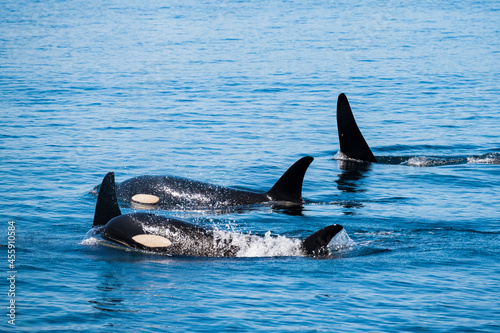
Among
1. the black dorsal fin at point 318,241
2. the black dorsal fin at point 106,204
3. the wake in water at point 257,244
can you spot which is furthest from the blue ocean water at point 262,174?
the black dorsal fin at point 106,204

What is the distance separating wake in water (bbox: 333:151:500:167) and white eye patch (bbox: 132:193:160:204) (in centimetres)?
606

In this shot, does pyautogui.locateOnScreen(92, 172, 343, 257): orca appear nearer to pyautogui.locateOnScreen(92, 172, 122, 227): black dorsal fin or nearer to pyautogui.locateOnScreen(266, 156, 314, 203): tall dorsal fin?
pyautogui.locateOnScreen(92, 172, 122, 227): black dorsal fin

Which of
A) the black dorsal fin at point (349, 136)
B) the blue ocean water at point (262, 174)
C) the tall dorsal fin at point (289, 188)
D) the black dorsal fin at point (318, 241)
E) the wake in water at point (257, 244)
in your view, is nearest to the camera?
the blue ocean water at point (262, 174)

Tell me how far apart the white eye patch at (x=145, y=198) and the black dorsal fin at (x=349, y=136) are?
5549 mm

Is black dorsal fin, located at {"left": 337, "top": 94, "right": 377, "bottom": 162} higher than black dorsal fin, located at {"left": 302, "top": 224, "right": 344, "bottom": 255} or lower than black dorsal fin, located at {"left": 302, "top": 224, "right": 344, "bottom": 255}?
higher

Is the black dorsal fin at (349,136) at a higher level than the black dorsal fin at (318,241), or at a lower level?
higher

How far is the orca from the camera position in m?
10.8

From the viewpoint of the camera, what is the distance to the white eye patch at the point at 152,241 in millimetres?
10797

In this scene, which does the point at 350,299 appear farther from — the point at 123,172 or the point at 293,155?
the point at 293,155

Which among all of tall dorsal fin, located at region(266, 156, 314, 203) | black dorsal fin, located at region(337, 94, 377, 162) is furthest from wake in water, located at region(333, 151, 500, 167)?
tall dorsal fin, located at region(266, 156, 314, 203)

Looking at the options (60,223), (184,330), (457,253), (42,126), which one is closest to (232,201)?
(60,223)

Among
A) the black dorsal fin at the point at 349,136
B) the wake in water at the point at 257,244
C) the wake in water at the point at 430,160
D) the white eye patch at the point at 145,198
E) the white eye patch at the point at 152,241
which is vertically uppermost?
the black dorsal fin at the point at 349,136

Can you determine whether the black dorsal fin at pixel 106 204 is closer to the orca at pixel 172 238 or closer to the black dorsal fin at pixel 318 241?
the orca at pixel 172 238

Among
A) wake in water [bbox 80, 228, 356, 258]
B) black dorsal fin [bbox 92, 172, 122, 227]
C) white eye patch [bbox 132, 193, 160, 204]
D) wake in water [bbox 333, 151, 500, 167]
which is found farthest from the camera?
wake in water [bbox 333, 151, 500, 167]
